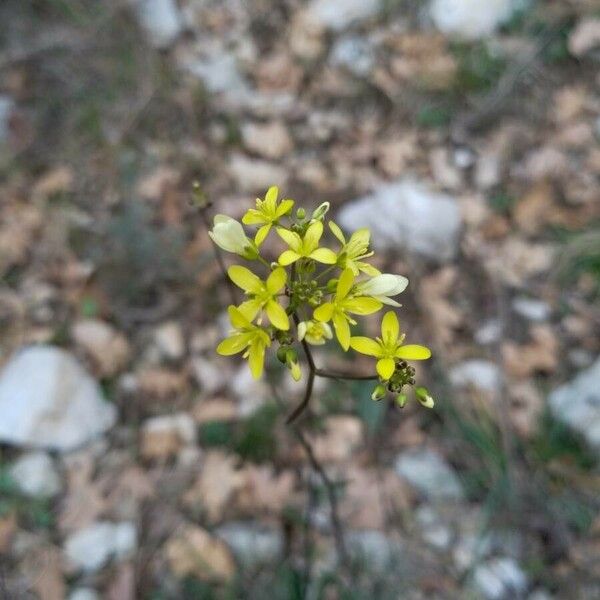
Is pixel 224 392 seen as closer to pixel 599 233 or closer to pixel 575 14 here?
pixel 599 233

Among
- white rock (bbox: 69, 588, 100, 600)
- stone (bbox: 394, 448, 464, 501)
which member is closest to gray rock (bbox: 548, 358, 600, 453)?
stone (bbox: 394, 448, 464, 501)

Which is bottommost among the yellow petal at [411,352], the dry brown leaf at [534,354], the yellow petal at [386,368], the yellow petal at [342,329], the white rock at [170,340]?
the dry brown leaf at [534,354]

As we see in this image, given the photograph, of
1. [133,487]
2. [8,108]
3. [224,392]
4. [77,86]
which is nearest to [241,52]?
[77,86]

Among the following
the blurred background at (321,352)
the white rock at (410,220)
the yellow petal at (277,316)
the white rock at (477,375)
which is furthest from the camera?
the white rock at (410,220)

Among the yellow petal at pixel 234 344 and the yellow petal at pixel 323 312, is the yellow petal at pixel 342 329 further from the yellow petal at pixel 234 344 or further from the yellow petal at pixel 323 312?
the yellow petal at pixel 234 344

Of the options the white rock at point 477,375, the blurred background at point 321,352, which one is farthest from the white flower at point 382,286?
the white rock at point 477,375

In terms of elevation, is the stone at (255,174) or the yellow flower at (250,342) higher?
the yellow flower at (250,342)

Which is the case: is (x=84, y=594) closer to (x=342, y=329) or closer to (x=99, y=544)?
(x=99, y=544)

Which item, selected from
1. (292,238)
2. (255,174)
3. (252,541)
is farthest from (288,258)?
(255,174)

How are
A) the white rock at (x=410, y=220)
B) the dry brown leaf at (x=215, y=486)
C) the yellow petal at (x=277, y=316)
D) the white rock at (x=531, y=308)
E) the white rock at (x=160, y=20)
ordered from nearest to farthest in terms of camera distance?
the yellow petal at (x=277, y=316) < the dry brown leaf at (x=215, y=486) < the white rock at (x=531, y=308) < the white rock at (x=410, y=220) < the white rock at (x=160, y=20)
